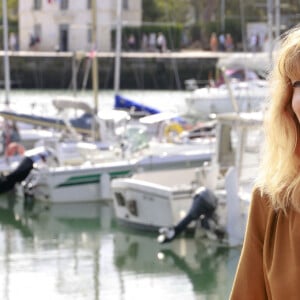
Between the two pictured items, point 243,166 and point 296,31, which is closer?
point 296,31

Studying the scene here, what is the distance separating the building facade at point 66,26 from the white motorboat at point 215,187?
1110 inches

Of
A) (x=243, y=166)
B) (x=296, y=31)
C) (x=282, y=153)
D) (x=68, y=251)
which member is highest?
(x=296, y=31)

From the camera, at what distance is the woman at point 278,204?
1.92 m

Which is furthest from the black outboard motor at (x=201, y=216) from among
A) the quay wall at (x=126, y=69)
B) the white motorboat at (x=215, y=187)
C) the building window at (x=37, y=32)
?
the building window at (x=37, y=32)

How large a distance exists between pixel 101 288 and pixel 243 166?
2857mm

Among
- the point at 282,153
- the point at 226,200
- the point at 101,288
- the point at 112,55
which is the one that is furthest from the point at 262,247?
the point at 112,55

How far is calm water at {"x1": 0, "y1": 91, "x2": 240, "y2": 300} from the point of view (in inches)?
373

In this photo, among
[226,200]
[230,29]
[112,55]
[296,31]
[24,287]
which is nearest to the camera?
[296,31]

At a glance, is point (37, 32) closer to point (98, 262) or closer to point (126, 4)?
point (126, 4)

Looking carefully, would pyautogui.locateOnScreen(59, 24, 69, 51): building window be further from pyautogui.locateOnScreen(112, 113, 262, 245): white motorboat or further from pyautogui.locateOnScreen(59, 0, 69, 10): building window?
pyautogui.locateOnScreen(112, 113, 262, 245): white motorboat

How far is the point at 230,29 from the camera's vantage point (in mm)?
48375

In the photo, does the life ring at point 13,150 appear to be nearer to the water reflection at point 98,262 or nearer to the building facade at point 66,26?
→ the water reflection at point 98,262

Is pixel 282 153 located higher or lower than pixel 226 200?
higher

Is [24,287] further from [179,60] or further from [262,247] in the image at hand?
[179,60]
